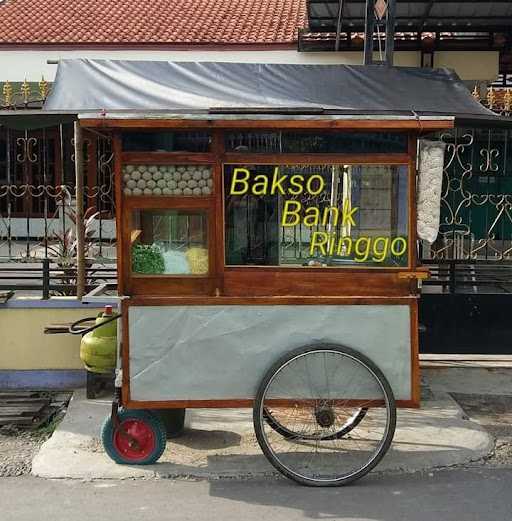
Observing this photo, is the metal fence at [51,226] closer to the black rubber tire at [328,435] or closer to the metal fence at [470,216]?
the black rubber tire at [328,435]

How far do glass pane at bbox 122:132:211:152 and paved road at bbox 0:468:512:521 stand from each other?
190cm

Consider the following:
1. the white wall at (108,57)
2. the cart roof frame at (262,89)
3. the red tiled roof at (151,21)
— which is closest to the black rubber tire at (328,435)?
the cart roof frame at (262,89)

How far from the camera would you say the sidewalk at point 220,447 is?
14.3ft

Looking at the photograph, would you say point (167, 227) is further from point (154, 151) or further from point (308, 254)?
point (308, 254)

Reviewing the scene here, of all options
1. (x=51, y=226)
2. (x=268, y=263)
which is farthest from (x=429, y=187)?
(x=51, y=226)

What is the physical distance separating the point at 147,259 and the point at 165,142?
0.68 m

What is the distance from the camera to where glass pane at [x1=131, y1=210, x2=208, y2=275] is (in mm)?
4223

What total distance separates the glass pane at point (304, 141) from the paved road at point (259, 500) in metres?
1.90

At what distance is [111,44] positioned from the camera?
15.0 meters

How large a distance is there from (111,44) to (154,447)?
1223 cm

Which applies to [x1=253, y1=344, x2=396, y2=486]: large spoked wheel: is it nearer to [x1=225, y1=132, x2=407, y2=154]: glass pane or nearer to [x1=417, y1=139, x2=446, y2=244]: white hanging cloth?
[x1=417, y1=139, x2=446, y2=244]: white hanging cloth

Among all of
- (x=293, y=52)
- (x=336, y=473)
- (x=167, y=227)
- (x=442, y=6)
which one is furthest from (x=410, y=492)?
(x=293, y=52)

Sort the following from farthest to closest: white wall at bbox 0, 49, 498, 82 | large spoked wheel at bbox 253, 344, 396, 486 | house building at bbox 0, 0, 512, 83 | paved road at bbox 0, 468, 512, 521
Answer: white wall at bbox 0, 49, 498, 82, house building at bbox 0, 0, 512, 83, large spoked wheel at bbox 253, 344, 396, 486, paved road at bbox 0, 468, 512, 521

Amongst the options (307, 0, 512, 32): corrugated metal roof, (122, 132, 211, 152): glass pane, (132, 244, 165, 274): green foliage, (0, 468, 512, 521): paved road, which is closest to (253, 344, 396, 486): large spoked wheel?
(0, 468, 512, 521): paved road
